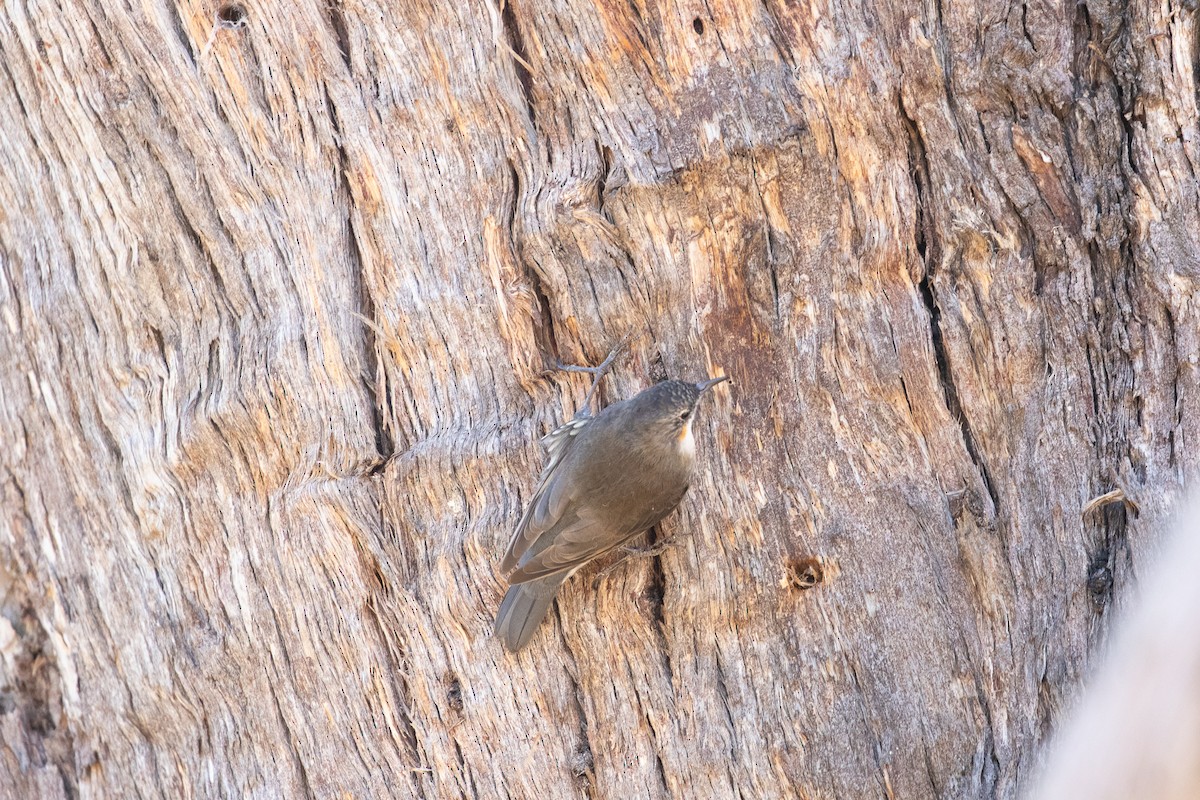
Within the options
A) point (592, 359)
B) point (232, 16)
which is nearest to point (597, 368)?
point (592, 359)

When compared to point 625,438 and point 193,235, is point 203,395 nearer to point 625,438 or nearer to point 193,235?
point 193,235

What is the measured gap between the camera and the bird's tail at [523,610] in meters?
2.66

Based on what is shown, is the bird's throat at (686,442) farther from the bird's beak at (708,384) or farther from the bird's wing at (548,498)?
the bird's wing at (548,498)

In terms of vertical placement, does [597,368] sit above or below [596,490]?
above

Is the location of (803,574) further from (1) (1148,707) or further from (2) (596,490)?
(1) (1148,707)

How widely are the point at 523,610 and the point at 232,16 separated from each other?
198cm

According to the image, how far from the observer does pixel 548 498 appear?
114 inches

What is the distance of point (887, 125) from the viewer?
266 cm

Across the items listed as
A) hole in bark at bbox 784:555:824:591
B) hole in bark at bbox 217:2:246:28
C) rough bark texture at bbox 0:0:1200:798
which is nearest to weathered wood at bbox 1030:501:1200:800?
rough bark texture at bbox 0:0:1200:798

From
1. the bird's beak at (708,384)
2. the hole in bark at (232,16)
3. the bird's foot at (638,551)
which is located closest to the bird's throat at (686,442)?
the bird's beak at (708,384)

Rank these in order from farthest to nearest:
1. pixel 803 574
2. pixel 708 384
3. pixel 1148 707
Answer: pixel 708 384
pixel 803 574
pixel 1148 707

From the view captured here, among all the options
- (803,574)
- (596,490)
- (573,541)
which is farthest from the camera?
(596,490)

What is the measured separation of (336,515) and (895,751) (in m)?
1.64

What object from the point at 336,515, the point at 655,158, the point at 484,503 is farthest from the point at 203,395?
the point at 655,158
